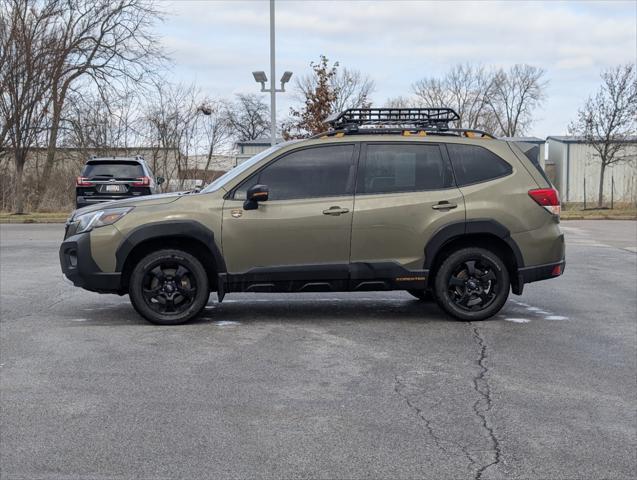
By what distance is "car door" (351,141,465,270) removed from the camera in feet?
25.4

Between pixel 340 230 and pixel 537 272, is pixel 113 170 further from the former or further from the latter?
pixel 537 272

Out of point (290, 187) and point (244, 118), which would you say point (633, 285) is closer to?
point (290, 187)

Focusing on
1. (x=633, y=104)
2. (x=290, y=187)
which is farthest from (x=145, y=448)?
(x=633, y=104)

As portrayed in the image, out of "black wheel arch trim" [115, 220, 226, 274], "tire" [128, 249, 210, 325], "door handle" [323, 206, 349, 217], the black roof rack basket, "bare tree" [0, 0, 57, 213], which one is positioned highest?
"bare tree" [0, 0, 57, 213]

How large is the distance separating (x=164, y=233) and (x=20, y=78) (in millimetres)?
23556

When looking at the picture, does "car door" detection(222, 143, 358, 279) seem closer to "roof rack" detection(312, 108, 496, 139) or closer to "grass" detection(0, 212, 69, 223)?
"roof rack" detection(312, 108, 496, 139)

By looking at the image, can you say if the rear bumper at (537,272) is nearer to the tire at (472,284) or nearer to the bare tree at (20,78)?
the tire at (472,284)

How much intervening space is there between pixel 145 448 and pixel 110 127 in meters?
32.2

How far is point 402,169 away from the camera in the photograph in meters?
7.96

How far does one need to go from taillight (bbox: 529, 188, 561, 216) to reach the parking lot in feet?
3.75

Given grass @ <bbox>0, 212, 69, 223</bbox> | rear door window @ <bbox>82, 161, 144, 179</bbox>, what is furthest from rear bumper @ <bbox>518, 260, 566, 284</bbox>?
grass @ <bbox>0, 212, 69, 223</bbox>

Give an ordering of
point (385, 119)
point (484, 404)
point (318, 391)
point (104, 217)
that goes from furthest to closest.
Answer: point (385, 119)
point (104, 217)
point (318, 391)
point (484, 404)

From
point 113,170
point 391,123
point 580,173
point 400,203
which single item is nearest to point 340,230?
point 400,203

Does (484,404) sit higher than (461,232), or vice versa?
(461,232)
